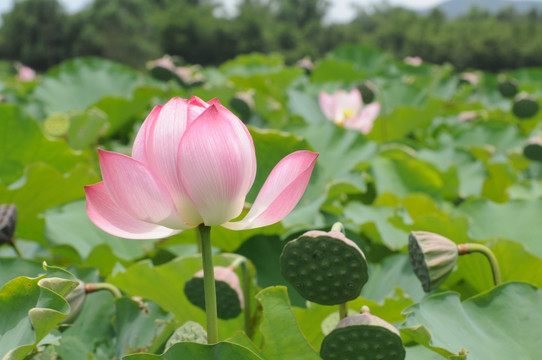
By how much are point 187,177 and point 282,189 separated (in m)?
0.09

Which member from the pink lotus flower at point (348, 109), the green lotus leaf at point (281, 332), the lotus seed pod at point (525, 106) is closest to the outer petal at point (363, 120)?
the pink lotus flower at point (348, 109)

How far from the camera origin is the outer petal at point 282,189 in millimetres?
520

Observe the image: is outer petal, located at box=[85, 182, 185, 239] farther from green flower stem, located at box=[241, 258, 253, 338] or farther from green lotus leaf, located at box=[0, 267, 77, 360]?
green flower stem, located at box=[241, 258, 253, 338]

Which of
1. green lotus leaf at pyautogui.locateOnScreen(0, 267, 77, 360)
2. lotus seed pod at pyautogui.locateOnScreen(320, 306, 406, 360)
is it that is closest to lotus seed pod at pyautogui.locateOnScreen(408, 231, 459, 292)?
lotus seed pod at pyautogui.locateOnScreen(320, 306, 406, 360)

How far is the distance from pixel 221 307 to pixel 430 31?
82.0 ft

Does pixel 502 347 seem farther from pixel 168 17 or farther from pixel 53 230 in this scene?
pixel 168 17

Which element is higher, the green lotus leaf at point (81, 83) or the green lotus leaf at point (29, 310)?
the green lotus leaf at point (29, 310)

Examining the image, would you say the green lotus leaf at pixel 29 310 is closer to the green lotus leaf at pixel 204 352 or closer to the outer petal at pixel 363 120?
the green lotus leaf at pixel 204 352

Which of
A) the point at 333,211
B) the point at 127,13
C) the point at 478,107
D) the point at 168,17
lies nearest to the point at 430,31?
the point at 168,17

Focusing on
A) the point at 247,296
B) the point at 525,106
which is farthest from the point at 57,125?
the point at 525,106

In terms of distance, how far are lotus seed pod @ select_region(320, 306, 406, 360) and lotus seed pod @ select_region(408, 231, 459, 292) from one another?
0.14m

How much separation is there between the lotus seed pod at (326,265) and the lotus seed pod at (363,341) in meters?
0.03

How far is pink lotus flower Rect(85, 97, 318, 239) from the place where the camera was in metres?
0.50

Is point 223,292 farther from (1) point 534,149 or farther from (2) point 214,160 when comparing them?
(1) point 534,149
